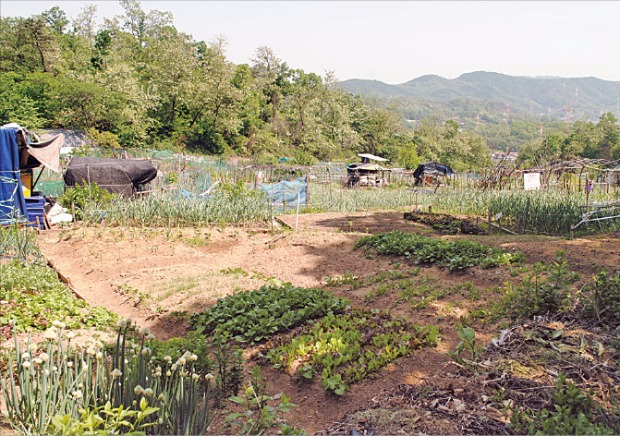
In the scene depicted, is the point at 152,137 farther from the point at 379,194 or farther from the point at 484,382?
the point at 484,382

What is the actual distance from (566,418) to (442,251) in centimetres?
466

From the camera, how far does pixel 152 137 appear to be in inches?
1422

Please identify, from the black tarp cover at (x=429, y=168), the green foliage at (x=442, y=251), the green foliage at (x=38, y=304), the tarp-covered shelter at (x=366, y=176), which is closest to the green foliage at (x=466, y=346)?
the green foliage at (x=442, y=251)

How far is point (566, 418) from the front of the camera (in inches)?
98.1

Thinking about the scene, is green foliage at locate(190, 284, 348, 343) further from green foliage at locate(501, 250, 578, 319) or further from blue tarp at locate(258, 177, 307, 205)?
blue tarp at locate(258, 177, 307, 205)

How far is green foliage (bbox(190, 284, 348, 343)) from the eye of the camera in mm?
4719

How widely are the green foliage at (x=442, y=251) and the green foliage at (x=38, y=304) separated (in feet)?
14.3

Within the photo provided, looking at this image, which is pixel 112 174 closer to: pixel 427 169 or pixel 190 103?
pixel 427 169

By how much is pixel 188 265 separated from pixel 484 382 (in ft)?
19.1

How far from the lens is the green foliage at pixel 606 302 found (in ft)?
12.8

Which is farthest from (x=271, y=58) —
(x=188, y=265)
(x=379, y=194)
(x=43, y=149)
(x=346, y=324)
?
(x=346, y=324)

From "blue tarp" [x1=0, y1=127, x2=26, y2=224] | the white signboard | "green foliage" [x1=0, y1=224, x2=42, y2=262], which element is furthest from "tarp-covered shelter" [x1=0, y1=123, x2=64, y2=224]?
the white signboard

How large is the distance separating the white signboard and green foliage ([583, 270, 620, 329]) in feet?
35.2

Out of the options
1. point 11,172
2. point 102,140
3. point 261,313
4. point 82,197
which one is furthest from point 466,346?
point 102,140
